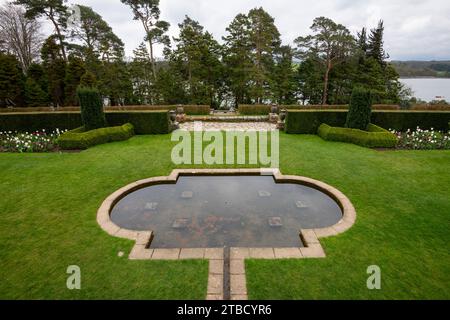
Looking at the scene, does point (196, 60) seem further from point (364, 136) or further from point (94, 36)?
point (364, 136)

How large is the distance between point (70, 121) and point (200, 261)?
13119mm

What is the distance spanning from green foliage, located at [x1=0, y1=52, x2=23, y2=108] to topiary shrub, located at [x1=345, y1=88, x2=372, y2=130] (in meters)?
27.0

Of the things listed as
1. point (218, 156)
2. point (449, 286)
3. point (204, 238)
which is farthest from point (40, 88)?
point (449, 286)

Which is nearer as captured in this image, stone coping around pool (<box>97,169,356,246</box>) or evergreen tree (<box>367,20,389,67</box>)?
stone coping around pool (<box>97,169,356,246</box>)

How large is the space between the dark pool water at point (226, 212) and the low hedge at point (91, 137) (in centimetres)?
587

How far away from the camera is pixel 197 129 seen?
14711mm

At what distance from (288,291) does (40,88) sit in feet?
89.4

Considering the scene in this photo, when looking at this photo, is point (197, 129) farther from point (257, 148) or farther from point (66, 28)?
point (66, 28)

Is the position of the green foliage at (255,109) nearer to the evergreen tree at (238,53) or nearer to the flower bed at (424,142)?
the evergreen tree at (238,53)

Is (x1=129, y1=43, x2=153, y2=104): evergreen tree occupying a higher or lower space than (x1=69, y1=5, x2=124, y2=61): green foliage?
lower

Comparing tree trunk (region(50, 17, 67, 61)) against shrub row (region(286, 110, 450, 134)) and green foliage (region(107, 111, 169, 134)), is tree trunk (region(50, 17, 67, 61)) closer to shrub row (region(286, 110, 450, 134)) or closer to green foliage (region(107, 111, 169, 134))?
green foliage (region(107, 111, 169, 134))

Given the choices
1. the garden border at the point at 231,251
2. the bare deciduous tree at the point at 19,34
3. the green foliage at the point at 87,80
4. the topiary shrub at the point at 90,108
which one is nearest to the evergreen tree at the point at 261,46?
the green foliage at the point at 87,80

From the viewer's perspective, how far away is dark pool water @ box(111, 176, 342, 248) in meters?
4.95

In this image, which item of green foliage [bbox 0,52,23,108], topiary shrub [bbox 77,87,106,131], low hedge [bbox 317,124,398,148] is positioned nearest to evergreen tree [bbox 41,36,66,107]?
green foliage [bbox 0,52,23,108]
